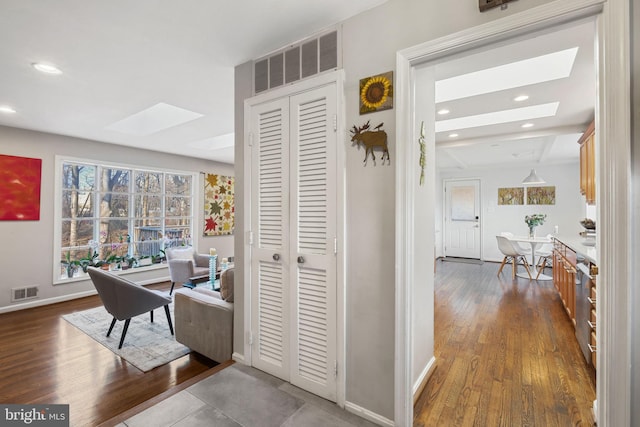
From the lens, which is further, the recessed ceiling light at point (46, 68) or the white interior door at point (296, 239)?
the recessed ceiling light at point (46, 68)

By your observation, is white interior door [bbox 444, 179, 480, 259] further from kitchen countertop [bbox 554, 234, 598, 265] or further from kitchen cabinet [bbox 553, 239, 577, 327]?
kitchen countertop [bbox 554, 234, 598, 265]

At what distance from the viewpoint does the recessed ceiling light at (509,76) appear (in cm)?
233

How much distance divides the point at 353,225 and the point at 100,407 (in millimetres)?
2119

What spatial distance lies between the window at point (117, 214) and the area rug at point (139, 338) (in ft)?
4.16

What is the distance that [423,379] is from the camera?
2.10 metres

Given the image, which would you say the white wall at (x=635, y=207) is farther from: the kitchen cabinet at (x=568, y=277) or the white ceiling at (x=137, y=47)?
the kitchen cabinet at (x=568, y=277)

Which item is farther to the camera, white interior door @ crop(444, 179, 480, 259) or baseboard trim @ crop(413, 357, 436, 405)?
white interior door @ crop(444, 179, 480, 259)

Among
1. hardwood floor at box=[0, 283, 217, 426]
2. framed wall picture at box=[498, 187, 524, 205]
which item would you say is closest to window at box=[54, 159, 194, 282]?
hardwood floor at box=[0, 283, 217, 426]

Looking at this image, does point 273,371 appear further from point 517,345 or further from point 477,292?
point 477,292

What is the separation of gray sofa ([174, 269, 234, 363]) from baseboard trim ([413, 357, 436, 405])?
144 centimetres

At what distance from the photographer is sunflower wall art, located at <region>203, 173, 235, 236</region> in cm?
625

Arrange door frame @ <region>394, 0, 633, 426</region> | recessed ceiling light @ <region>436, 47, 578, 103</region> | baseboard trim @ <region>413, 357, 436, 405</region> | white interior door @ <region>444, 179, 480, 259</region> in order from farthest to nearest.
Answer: white interior door @ <region>444, 179, 480, 259</region>, recessed ceiling light @ <region>436, 47, 578, 103</region>, baseboard trim @ <region>413, 357, 436, 405</region>, door frame @ <region>394, 0, 633, 426</region>

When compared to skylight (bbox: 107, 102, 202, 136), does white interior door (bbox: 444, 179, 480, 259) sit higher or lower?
lower

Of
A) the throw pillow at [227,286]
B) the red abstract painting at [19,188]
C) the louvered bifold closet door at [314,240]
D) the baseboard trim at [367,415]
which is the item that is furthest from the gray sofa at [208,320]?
the red abstract painting at [19,188]
